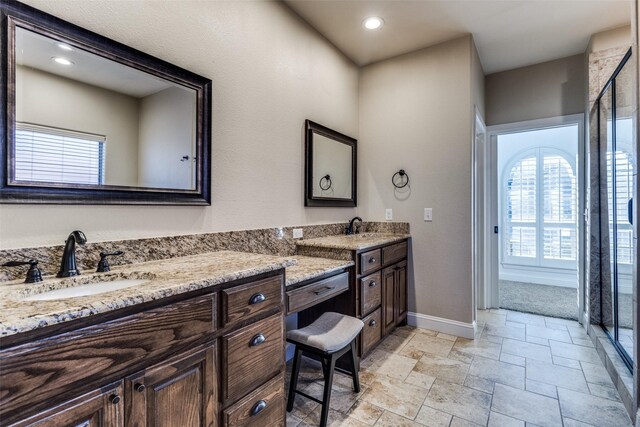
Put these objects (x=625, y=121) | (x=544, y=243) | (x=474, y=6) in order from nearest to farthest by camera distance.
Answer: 1. (x=625, y=121)
2. (x=474, y=6)
3. (x=544, y=243)

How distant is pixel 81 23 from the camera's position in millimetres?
1349

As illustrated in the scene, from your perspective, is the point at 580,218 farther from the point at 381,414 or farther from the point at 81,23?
the point at 81,23

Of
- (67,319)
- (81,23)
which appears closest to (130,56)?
(81,23)

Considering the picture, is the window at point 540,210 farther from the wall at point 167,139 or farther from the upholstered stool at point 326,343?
the wall at point 167,139

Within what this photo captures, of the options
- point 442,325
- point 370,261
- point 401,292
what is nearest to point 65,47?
point 370,261

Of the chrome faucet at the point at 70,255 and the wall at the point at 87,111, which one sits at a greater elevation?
the wall at the point at 87,111

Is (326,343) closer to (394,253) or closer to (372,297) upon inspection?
(372,297)

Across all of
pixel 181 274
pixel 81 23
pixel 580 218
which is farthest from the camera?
pixel 580 218

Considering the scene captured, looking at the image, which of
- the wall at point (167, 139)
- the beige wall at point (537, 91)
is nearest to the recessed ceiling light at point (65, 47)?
the wall at point (167, 139)

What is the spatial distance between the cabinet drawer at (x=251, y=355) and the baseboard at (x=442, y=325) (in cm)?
202

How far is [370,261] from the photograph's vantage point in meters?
2.44

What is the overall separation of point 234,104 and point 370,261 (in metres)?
1.51

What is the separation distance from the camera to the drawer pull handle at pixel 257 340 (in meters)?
1.35

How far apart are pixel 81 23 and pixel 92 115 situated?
385 mm
